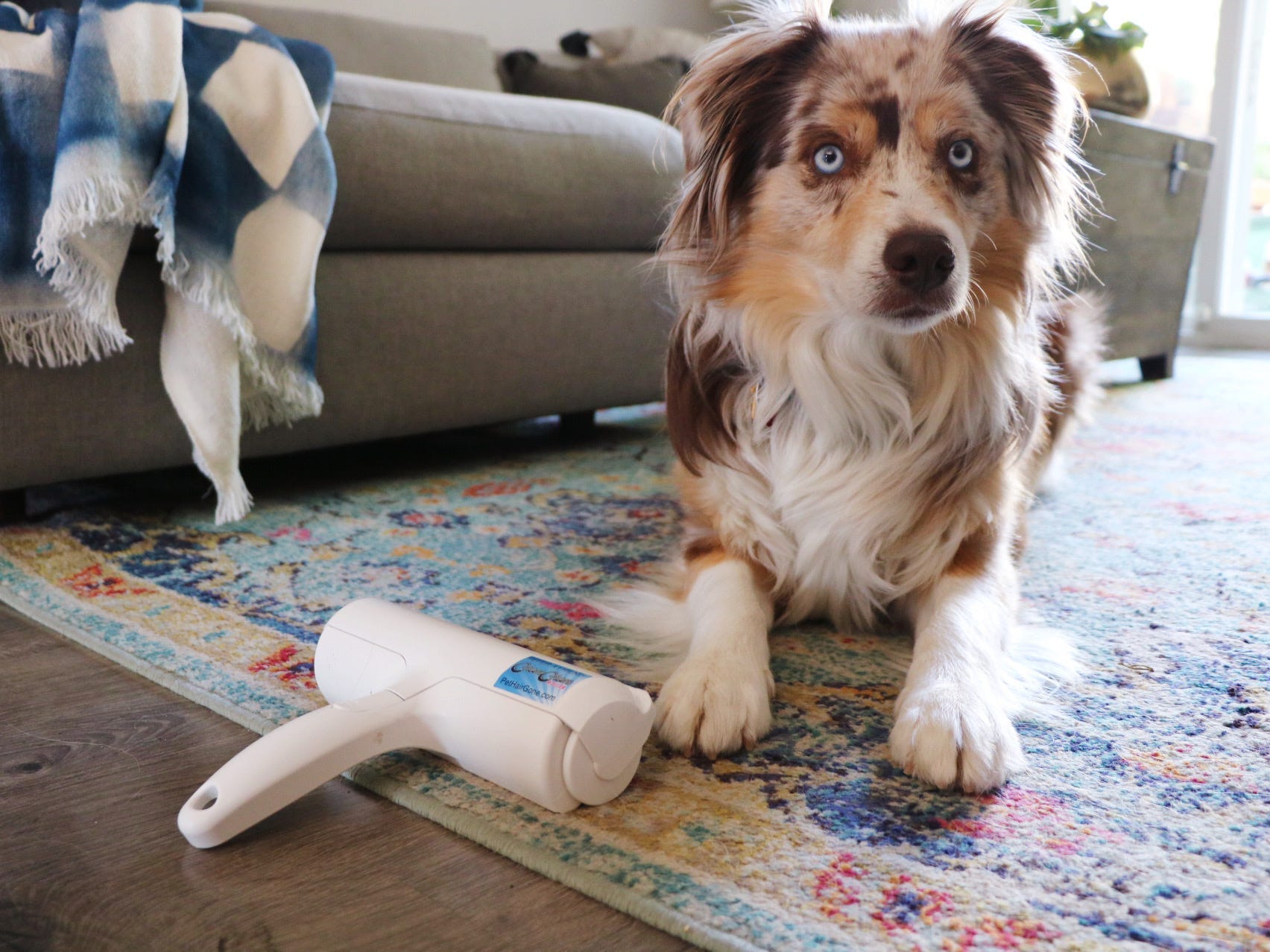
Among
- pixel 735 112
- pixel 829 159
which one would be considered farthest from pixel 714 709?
pixel 735 112

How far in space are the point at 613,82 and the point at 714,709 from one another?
3004 mm

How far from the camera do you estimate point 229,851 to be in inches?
35.3

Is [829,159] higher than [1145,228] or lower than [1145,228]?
higher

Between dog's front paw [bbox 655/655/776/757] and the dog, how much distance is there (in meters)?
0.13

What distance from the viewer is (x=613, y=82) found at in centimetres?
360

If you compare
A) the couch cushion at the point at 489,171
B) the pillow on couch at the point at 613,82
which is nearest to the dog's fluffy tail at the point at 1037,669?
the couch cushion at the point at 489,171

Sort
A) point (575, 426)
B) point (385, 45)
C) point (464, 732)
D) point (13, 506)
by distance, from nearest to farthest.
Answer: point (464, 732) < point (13, 506) < point (575, 426) < point (385, 45)

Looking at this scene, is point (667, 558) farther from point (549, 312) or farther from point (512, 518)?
point (549, 312)

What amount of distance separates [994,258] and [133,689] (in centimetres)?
125

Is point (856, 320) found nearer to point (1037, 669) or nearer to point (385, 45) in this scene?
point (1037, 669)

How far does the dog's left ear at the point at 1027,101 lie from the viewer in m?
1.44

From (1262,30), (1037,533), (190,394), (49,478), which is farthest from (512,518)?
(1262,30)

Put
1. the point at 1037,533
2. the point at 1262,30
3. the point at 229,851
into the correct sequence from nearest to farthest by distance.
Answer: the point at 229,851
the point at 1037,533
the point at 1262,30

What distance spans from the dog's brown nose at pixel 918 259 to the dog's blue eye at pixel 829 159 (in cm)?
18
